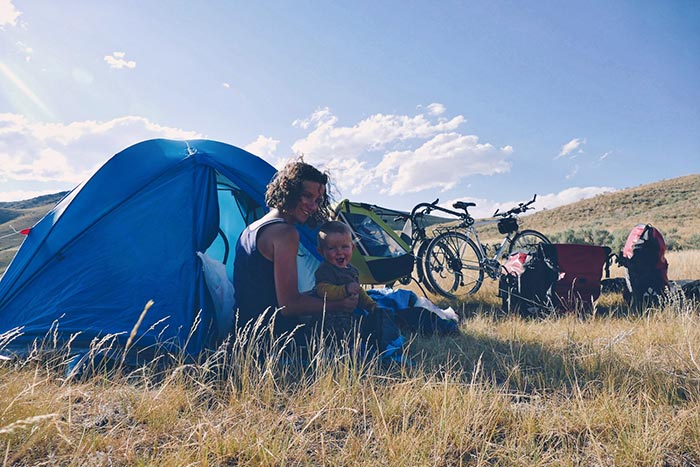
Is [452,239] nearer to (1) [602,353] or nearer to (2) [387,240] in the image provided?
(2) [387,240]

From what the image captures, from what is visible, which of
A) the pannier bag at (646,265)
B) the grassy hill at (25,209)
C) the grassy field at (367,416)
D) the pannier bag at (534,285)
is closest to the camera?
the grassy field at (367,416)

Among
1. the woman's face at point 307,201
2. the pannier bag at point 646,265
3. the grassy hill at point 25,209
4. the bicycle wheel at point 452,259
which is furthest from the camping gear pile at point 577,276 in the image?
the grassy hill at point 25,209

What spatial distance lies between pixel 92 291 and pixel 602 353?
14.6 ft

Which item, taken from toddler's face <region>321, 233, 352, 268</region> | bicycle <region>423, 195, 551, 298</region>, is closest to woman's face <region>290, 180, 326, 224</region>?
toddler's face <region>321, 233, 352, 268</region>

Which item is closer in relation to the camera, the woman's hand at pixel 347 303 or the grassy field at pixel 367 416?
the grassy field at pixel 367 416

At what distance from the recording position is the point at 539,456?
205cm

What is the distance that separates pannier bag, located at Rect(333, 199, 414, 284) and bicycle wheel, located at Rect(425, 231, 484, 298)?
2.61 ft

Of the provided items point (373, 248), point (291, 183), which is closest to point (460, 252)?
point (373, 248)

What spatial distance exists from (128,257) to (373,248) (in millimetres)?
3639

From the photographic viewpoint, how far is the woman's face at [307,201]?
3549 millimetres

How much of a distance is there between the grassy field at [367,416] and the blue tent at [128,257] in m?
0.40

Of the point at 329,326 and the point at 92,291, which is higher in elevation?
the point at 92,291

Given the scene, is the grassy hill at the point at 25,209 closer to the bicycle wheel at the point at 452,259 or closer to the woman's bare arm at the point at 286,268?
the bicycle wheel at the point at 452,259

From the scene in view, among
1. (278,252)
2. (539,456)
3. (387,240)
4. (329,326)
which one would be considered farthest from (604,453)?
(387,240)
